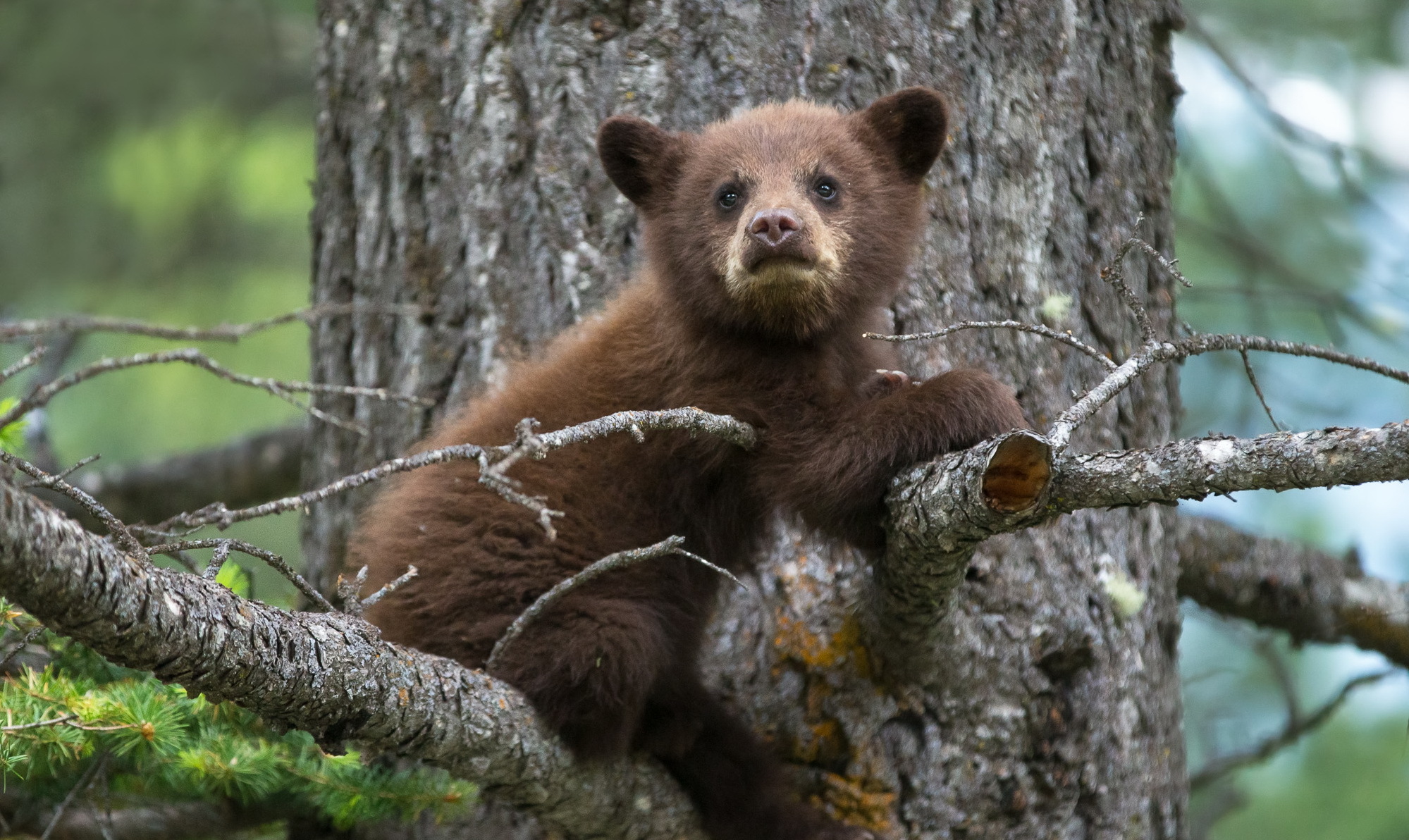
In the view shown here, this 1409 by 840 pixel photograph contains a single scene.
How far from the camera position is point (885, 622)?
3.88 meters

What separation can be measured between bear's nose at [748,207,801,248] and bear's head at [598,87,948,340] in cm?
3

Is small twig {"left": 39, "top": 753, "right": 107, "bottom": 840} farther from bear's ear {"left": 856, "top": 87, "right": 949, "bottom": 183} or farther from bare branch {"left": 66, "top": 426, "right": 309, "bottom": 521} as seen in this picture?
bear's ear {"left": 856, "top": 87, "right": 949, "bottom": 183}

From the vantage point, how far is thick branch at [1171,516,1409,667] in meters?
5.38

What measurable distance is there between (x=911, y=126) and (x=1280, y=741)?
310 centimetres

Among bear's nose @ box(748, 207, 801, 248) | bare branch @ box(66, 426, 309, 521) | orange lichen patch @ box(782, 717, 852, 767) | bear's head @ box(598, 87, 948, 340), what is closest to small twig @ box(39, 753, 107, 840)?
orange lichen patch @ box(782, 717, 852, 767)

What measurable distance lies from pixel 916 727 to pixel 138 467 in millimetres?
4352

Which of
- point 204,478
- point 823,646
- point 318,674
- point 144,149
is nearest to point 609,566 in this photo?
point 318,674

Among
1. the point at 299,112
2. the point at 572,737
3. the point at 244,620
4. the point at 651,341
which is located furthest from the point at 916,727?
the point at 299,112

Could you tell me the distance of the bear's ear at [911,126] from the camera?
4.17 meters

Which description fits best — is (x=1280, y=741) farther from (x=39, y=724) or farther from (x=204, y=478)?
(x=204, y=478)

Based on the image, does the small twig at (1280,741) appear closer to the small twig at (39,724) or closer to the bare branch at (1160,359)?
the bare branch at (1160,359)

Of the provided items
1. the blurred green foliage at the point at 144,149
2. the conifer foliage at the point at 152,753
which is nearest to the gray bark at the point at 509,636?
the conifer foliage at the point at 152,753

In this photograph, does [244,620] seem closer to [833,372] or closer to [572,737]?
[572,737]

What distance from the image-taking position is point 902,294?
4477 millimetres
